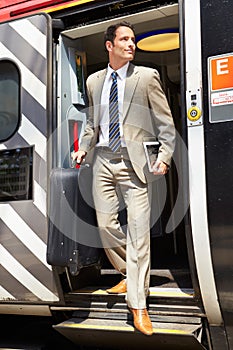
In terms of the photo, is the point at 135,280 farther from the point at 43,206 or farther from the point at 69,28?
the point at 69,28

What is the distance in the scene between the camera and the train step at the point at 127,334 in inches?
108

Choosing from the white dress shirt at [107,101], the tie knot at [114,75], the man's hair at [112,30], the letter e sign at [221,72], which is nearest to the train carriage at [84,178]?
the letter e sign at [221,72]

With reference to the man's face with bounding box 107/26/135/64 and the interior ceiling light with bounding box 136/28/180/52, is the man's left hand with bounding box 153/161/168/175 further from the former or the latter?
the interior ceiling light with bounding box 136/28/180/52

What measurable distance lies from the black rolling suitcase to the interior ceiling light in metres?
1.22

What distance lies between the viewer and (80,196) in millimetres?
3170

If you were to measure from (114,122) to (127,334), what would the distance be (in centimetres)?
125

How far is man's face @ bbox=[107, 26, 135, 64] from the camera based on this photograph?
3014 millimetres

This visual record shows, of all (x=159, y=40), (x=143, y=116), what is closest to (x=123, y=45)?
(x=143, y=116)

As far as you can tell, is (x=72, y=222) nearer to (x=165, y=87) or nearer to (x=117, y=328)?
(x=117, y=328)

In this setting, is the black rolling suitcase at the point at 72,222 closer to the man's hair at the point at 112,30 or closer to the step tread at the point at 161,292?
the step tread at the point at 161,292

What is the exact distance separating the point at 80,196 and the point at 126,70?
83 cm

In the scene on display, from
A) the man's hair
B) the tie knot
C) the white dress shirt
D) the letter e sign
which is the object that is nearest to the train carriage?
the letter e sign

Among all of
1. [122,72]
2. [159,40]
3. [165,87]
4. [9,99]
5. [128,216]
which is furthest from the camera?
[165,87]

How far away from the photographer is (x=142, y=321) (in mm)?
2832
